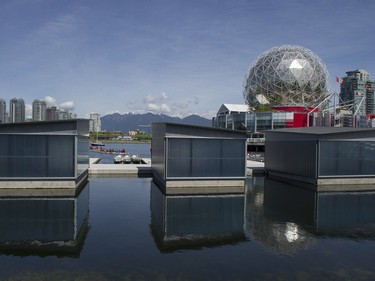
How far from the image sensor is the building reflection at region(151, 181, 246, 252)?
1717 centimetres

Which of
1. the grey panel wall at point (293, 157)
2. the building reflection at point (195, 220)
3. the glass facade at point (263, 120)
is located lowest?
the building reflection at point (195, 220)

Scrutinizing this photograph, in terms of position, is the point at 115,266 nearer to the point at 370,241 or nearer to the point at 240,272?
the point at 240,272

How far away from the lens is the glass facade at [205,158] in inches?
1164

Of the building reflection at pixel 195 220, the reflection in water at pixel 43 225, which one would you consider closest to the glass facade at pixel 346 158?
the building reflection at pixel 195 220

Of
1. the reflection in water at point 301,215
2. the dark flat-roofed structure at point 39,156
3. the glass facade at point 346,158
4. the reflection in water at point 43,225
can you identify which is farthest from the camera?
the glass facade at point 346,158

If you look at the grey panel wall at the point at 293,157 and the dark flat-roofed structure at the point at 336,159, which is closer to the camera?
the dark flat-roofed structure at the point at 336,159

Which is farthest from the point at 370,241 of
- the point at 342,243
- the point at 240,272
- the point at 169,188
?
the point at 169,188

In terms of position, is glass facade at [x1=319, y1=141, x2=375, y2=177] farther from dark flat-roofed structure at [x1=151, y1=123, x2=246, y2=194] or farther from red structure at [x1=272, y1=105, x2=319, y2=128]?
red structure at [x1=272, y1=105, x2=319, y2=128]

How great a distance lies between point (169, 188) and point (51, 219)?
35.8ft

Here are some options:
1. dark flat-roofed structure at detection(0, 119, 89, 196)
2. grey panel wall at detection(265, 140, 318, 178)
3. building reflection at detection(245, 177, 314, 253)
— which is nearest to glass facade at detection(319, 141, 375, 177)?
grey panel wall at detection(265, 140, 318, 178)

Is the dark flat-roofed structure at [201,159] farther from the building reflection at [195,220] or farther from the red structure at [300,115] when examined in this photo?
the red structure at [300,115]

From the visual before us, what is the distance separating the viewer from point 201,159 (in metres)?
30.1

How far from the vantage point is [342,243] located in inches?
Answer: 680

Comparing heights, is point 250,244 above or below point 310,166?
below
